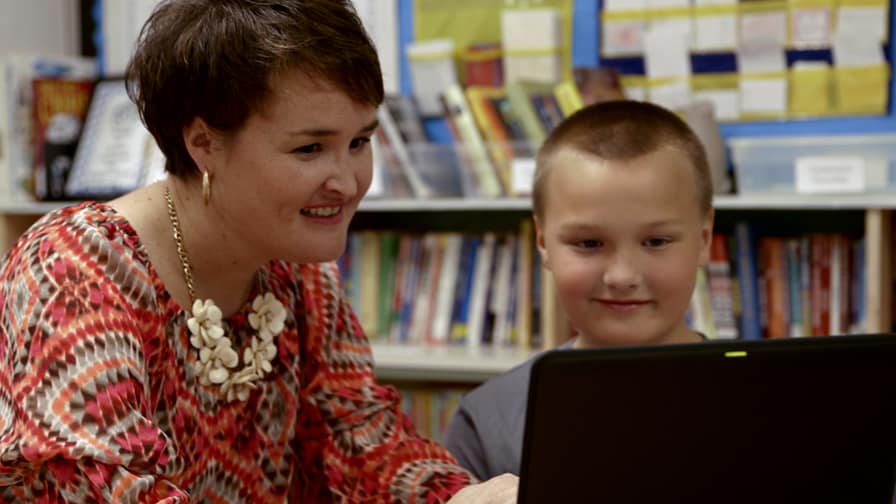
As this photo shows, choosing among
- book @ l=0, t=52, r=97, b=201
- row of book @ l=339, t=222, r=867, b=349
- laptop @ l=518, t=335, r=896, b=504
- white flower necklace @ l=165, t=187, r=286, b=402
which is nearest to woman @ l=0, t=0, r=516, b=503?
white flower necklace @ l=165, t=187, r=286, b=402

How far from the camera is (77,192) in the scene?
287cm

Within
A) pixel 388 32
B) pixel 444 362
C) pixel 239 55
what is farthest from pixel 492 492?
pixel 388 32

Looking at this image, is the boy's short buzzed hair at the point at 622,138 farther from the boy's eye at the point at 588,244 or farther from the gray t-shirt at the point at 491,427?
the gray t-shirt at the point at 491,427

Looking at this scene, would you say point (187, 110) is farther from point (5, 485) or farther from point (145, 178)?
point (145, 178)

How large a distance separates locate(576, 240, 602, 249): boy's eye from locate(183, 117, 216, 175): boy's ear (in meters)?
0.52

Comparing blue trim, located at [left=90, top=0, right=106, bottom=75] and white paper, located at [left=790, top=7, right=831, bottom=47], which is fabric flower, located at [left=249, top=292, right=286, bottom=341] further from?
blue trim, located at [left=90, top=0, right=106, bottom=75]

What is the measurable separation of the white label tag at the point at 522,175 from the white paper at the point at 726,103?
490 millimetres

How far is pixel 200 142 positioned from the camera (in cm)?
109

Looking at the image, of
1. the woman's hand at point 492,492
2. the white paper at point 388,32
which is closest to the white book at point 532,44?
the white paper at point 388,32

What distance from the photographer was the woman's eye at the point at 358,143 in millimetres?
Answer: 1104

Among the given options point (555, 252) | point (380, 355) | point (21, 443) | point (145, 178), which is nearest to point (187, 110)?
point (21, 443)

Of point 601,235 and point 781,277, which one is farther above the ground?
point 601,235

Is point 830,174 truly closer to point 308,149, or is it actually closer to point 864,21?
point 864,21

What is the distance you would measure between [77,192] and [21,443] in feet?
6.73
